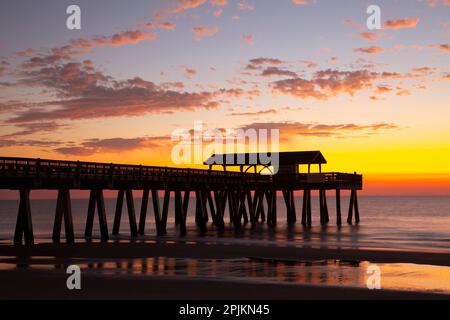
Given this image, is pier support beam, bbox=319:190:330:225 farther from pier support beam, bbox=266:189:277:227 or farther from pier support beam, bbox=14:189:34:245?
pier support beam, bbox=14:189:34:245

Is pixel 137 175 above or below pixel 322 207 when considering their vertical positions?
above

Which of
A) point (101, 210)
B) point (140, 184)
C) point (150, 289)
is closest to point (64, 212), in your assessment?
point (101, 210)

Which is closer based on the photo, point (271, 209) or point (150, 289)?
point (150, 289)

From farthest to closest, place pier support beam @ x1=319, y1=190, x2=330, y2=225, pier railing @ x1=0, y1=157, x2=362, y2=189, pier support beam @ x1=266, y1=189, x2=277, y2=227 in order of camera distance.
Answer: pier support beam @ x1=266, y1=189, x2=277, y2=227
pier support beam @ x1=319, y1=190, x2=330, y2=225
pier railing @ x1=0, y1=157, x2=362, y2=189

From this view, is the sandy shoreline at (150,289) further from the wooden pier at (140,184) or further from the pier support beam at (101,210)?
the pier support beam at (101,210)

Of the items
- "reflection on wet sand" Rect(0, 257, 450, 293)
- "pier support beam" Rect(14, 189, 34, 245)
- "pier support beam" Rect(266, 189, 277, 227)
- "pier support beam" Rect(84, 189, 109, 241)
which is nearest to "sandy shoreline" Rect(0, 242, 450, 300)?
"reflection on wet sand" Rect(0, 257, 450, 293)

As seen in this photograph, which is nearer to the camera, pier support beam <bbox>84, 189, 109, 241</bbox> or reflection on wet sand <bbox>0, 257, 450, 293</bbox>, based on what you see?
reflection on wet sand <bbox>0, 257, 450, 293</bbox>

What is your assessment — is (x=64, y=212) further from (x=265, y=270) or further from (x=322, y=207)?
(x=322, y=207)

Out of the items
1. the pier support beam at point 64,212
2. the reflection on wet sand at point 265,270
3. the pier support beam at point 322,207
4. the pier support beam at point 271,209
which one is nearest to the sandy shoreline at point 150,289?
the reflection on wet sand at point 265,270

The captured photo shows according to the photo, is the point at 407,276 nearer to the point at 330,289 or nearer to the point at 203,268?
the point at 330,289

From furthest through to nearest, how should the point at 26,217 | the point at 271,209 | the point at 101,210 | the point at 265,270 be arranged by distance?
the point at 271,209 < the point at 101,210 < the point at 26,217 < the point at 265,270

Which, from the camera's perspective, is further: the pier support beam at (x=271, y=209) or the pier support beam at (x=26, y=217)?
the pier support beam at (x=271, y=209)
